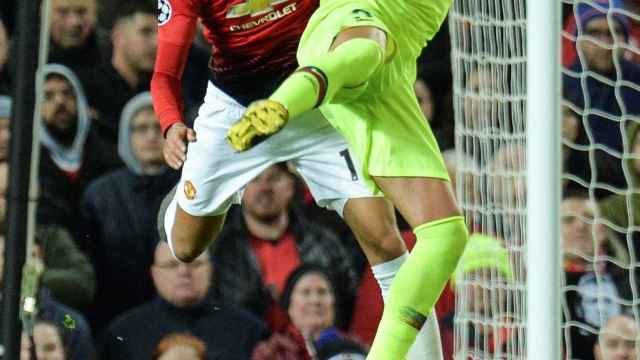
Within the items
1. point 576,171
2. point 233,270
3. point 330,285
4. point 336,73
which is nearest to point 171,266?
point 233,270

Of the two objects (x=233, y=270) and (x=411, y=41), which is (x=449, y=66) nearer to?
(x=233, y=270)

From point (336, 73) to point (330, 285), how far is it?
41.2 inches

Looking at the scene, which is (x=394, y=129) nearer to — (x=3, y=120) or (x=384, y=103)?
(x=384, y=103)

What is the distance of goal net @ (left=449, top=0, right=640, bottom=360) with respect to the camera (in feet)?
7.76

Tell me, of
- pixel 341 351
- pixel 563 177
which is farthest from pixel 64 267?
pixel 563 177

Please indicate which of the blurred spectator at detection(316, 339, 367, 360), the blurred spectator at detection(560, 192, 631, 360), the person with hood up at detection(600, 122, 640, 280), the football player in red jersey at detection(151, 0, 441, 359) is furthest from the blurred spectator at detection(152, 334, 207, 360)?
the person with hood up at detection(600, 122, 640, 280)

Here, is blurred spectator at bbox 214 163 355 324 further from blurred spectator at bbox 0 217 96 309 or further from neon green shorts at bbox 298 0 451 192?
neon green shorts at bbox 298 0 451 192

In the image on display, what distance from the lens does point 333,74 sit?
158 centimetres

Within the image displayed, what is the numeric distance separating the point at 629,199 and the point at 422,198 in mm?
891

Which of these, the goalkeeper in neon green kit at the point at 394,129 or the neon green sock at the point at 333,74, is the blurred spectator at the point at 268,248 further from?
the neon green sock at the point at 333,74

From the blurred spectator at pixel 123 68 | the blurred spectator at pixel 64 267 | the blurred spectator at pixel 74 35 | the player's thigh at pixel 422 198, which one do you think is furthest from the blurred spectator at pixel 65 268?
the player's thigh at pixel 422 198

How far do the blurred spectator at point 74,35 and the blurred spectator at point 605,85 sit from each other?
94 centimetres

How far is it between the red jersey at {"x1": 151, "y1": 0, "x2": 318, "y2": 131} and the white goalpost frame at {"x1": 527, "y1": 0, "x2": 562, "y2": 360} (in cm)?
43

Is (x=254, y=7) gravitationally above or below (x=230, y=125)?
above
